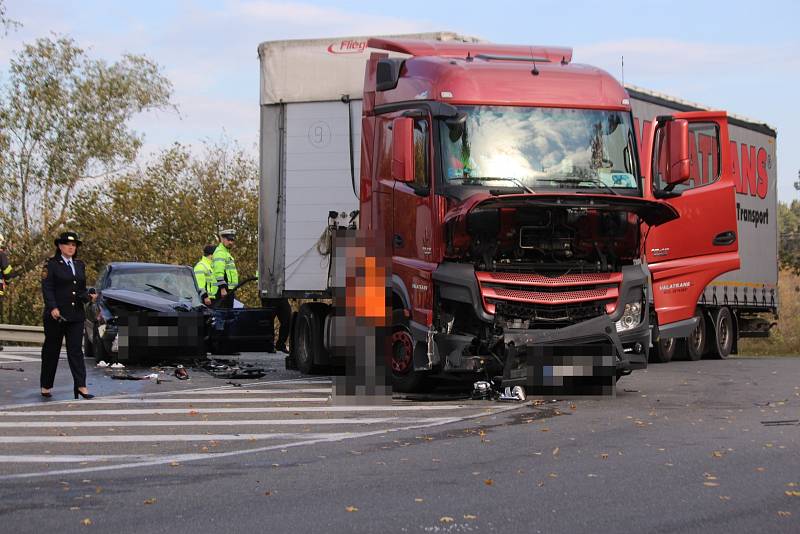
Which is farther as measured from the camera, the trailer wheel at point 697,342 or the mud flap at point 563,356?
the trailer wheel at point 697,342

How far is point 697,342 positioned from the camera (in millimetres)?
23734

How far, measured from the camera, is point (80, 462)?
9242 millimetres

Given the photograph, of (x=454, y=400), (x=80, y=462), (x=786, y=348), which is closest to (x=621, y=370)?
(x=454, y=400)

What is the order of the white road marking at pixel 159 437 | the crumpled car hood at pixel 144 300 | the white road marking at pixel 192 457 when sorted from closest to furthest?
1. the white road marking at pixel 192 457
2. the white road marking at pixel 159 437
3. the crumpled car hood at pixel 144 300

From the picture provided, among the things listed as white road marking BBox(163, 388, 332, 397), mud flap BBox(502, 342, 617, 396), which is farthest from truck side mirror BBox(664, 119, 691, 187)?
white road marking BBox(163, 388, 332, 397)

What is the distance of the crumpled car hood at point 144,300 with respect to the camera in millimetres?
19125

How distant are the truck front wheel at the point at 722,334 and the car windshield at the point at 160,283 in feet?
30.3

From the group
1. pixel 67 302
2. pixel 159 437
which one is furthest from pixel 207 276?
pixel 159 437

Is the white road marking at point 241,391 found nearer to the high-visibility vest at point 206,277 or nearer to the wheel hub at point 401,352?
the wheel hub at point 401,352

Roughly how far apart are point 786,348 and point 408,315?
22889mm

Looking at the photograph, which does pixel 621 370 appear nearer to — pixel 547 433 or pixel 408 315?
pixel 408 315

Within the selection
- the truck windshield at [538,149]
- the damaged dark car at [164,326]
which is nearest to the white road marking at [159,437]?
the truck windshield at [538,149]

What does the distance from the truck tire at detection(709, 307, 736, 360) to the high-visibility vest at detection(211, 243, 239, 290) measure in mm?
8571

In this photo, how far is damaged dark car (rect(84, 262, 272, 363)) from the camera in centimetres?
1891
